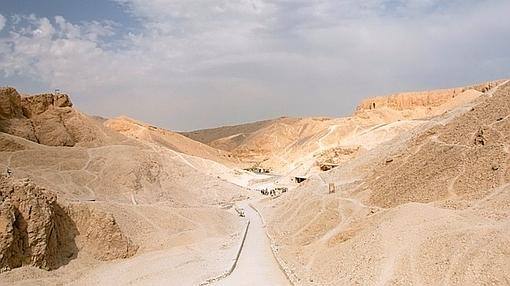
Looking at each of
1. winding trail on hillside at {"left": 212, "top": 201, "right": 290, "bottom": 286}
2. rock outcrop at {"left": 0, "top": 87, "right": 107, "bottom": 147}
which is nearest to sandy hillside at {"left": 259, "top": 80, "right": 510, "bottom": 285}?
winding trail on hillside at {"left": 212, "top": 201, "right": 290, "bottom": 286}

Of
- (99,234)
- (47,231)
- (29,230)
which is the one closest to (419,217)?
(99,234)

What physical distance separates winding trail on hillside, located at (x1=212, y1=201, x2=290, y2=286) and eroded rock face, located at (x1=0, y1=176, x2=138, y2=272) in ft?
18.6

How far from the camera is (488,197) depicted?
16641mm

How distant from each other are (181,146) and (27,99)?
48.8 metres

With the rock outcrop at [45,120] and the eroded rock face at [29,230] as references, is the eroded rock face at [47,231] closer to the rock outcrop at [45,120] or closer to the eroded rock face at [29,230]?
the eroded rock face at [29,230]

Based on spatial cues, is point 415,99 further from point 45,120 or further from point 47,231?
point 47,231

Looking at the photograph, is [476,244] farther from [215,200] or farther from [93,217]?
[215,200]

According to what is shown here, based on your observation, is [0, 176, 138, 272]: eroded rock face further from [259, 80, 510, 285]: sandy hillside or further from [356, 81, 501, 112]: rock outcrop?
[356, 81, 501, 112]: rock outcrop

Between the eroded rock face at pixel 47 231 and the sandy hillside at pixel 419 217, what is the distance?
761 cm

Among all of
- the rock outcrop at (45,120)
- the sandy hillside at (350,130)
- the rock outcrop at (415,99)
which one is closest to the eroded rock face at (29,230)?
the rock outcrop at (45,120)

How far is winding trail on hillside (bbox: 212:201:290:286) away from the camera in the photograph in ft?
55.6

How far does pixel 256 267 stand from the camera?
1906cm

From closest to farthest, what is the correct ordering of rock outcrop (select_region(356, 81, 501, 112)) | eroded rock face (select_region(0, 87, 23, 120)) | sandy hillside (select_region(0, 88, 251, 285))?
sandy hillside (select_region(0, 88, 251, 285)), eroded rock face (select_region(0, 87, 23, 120)), rock outcrop (select_region(356, 81, 501, 112))

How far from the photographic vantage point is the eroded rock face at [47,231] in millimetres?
19312
